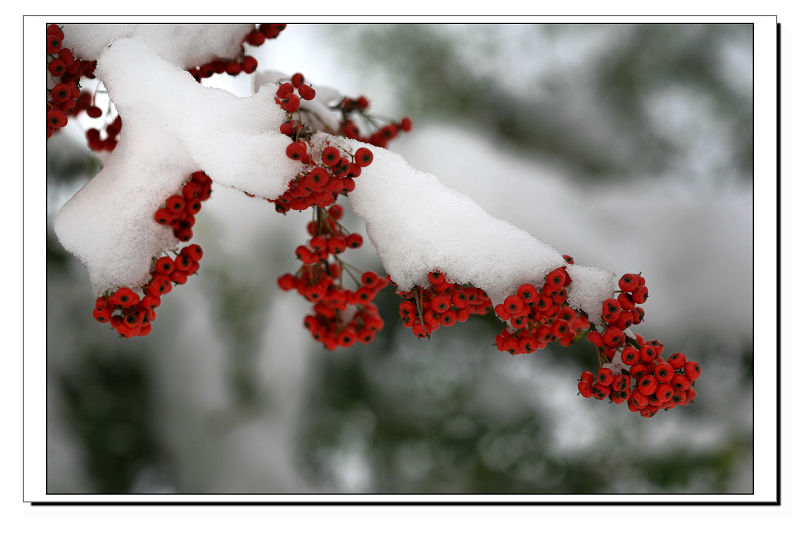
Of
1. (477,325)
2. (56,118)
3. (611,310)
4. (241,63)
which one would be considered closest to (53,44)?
(56,118)

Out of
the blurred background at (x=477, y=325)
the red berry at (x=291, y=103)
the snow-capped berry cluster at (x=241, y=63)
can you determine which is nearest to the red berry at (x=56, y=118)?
the snow-capped berry cluster at (x=241, y=63)

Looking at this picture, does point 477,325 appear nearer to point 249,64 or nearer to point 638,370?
point 638,370

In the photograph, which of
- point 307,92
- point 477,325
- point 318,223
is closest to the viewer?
point 307,92

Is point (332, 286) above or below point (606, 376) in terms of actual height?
above

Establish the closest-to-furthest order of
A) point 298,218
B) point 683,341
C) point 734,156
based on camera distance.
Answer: point 734,156 < point 683,341 < point 298,218
